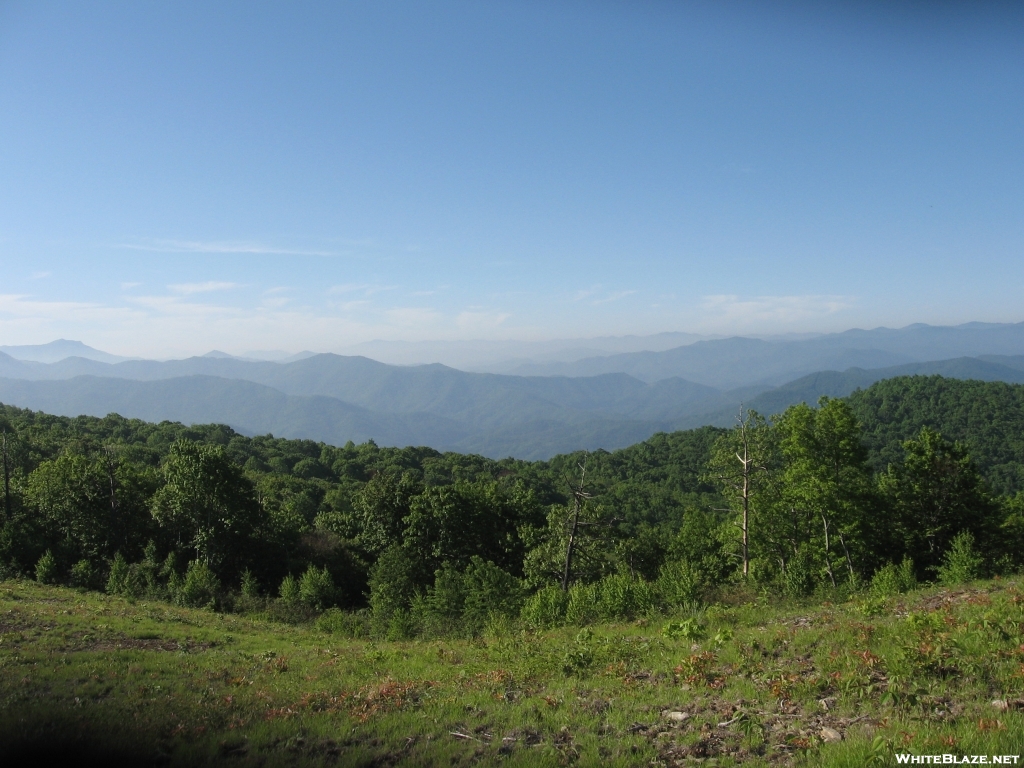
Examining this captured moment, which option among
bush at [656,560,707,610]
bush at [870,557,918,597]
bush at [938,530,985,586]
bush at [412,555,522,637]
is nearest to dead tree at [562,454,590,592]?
bush at [412,555,522,637]

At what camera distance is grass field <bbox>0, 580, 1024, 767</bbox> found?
6.68 meters

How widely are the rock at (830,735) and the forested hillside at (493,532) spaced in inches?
377

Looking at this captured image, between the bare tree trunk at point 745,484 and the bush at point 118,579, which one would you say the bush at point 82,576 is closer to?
the bush at point 118,579

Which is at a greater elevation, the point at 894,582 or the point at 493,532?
the point at 894,582

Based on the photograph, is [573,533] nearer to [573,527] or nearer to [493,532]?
[573,527]

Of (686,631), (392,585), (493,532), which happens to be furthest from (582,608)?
(493,532)

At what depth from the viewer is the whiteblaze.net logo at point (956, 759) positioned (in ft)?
16.6

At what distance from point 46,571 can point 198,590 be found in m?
8.58

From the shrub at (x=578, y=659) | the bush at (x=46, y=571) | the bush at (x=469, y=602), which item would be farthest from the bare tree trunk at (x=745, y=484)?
the bush at (x=46, y=571)

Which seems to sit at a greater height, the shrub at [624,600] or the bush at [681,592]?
the bush at [681,592]

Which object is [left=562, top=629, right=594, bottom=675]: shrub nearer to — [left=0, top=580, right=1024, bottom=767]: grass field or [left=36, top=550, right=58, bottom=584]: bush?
[left=0, top=580, right=1024, bottom=767]: grass field

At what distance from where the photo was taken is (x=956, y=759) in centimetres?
520

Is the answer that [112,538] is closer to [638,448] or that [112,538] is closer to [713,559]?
[713,559]

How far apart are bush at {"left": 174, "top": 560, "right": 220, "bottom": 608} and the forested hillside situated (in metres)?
0.11
